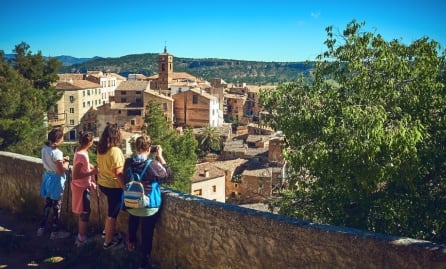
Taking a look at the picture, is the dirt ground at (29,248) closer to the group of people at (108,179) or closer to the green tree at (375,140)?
the group of people at (108,179)


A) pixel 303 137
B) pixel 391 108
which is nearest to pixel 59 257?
pixel 303 137

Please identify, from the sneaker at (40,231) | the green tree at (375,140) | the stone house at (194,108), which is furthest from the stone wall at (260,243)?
the stone house at (194,108)

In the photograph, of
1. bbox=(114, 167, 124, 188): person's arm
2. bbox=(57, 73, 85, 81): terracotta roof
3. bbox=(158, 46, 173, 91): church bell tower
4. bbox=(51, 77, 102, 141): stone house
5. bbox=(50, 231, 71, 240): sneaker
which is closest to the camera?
bbox=(114, 167, 124, 188): person's arm

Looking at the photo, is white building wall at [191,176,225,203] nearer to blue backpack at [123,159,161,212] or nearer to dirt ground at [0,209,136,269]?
dirt ground at [0,209,136,269]

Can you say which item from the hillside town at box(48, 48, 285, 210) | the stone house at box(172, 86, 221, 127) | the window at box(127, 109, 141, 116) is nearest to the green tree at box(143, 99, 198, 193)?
the hillside town at box(48, 48, 285, 210)

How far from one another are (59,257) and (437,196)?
604 cm

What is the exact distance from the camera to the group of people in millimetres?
5448

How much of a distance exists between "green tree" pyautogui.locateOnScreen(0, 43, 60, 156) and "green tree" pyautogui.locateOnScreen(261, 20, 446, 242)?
22.4 meters

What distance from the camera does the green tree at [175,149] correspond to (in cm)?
3812

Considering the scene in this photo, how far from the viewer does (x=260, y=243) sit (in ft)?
16.3

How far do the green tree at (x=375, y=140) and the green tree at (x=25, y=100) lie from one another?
881 inches

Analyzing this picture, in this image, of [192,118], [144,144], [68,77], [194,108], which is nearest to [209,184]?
[194,108]

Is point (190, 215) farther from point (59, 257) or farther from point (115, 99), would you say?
point (115, 99)

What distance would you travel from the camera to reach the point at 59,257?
596 cm
